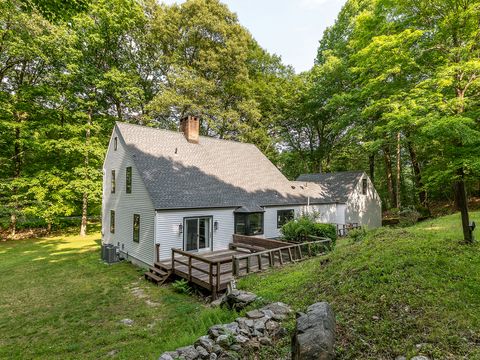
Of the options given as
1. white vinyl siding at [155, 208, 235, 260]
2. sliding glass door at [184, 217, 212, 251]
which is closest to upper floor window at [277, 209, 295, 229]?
white vinyl siding at [155, 208, 235, 260]

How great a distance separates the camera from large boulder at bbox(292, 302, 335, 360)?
3.54 m

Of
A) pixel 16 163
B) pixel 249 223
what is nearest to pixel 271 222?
pixel 249 223

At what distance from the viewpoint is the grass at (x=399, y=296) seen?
12.4 ft

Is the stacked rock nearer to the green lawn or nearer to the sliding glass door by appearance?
the green lawn

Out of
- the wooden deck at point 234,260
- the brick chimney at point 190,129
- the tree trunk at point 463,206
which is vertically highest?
the brick chimney at point 190,129

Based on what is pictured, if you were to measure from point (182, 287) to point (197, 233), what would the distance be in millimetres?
3519

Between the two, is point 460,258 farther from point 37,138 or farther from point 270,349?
point 37,138

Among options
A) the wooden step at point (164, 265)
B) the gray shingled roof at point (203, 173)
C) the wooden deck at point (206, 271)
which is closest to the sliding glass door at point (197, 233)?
the gray shingled roof at point (203, 173)

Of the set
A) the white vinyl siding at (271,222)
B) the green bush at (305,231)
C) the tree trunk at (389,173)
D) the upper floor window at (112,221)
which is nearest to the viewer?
the green bush at (305,231)

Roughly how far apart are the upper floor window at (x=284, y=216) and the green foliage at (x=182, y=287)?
815cm

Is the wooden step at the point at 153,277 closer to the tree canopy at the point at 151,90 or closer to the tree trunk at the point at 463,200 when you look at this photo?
the tree canopy at the point at 151,90

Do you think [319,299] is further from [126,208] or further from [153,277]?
[126,208]

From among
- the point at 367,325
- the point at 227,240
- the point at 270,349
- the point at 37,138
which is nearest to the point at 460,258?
the point at 367,325

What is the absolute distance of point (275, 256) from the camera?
10938 millimetres
